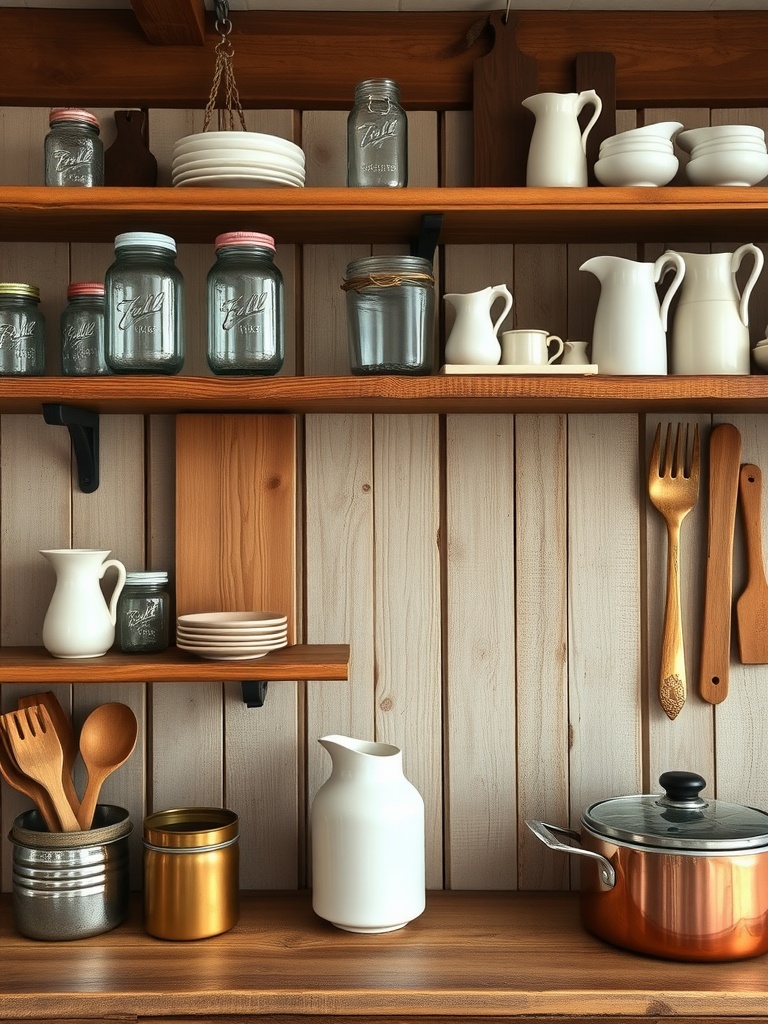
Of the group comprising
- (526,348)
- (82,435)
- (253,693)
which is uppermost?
(526,348)

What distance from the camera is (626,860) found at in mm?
1438

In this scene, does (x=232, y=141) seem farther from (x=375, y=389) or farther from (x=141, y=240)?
(x=375, y=389)

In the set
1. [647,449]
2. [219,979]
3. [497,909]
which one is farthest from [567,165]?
[219,979]

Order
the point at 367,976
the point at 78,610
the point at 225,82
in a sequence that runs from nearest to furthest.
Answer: the point at 367,976, the point at 78,610, the point at 225,82

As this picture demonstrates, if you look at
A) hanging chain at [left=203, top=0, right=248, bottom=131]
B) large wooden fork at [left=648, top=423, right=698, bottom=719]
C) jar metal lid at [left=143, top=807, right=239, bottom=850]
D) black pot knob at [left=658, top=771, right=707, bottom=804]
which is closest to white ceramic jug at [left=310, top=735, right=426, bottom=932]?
jar metal lid at [left=143, top=807, right=239, bottom=850]

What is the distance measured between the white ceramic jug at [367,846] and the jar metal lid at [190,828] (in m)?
0.14

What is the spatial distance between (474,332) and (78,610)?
2.48ft

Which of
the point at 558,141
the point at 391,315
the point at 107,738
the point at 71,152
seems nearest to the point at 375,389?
the point at 391,315

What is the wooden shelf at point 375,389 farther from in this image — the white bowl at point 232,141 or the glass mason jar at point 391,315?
the white bowl at point 232,141

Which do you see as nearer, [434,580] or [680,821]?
[680,821]

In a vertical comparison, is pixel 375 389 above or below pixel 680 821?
above

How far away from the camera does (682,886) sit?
1.41 metres

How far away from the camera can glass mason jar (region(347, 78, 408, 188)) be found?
5.12 feet

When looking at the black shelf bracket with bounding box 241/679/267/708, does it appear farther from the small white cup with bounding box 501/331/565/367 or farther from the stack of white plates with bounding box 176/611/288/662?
the small white cup with bounding box 501/331/565/367
